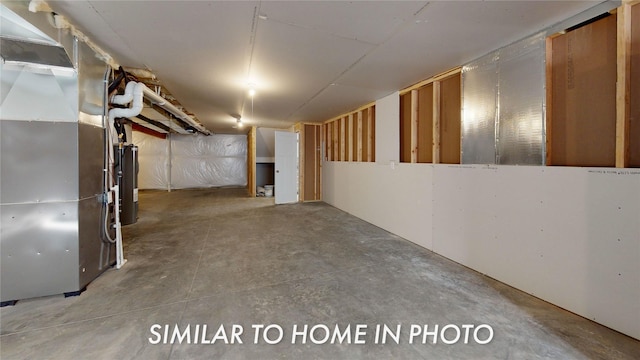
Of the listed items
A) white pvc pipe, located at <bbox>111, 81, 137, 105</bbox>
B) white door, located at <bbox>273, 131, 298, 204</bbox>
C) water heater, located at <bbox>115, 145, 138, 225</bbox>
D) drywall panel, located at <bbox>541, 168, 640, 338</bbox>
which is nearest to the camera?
drywall panel, located at <bbox>541, 168, 640, 338</bbox>

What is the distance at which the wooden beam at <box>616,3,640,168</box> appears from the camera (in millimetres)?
1670

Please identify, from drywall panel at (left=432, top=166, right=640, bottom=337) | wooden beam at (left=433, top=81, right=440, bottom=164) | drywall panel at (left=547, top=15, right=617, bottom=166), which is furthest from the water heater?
drywall panel at (left=547, top=15, right=617, bottom=166)

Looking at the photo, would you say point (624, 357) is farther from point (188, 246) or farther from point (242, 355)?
point (188, 246)

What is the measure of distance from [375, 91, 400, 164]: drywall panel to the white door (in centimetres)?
297

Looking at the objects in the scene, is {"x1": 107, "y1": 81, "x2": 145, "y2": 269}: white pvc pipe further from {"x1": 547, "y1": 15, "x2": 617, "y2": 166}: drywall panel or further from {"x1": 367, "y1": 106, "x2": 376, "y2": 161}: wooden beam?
{"x1": 547, "y1": 15, "x2": 617, "y2": 166}: drywall panel

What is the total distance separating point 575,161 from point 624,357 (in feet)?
4.37

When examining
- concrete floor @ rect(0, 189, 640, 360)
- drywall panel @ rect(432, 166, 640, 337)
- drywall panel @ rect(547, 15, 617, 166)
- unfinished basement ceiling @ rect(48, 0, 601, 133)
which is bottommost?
concrete floor @ rect(0, 189, 640, 360)

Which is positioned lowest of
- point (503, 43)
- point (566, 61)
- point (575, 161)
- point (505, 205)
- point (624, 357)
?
point (624, 357)

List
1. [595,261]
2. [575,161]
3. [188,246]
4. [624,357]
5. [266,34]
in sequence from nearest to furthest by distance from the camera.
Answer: [624,357] < [595,261] < [575,161] < [266,34] < [188,246]

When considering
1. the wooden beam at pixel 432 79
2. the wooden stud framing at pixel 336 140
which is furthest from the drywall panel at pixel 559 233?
the wooden stud framing at pixel 336 140

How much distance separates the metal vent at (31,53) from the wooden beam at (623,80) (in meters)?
4.00

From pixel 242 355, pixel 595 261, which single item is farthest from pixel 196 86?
pixel 595 261

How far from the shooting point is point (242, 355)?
57.7 inches

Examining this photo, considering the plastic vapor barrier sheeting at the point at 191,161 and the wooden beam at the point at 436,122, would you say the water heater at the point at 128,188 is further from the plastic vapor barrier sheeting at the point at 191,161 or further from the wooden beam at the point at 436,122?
the plastic vapor barrier sheeting at the point at 191,161
